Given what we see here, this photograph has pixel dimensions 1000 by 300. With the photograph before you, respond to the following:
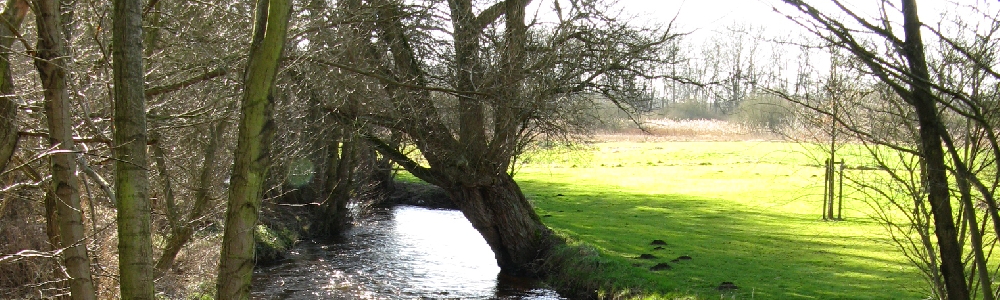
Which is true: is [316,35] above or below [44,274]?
above

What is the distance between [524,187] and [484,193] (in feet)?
56.7

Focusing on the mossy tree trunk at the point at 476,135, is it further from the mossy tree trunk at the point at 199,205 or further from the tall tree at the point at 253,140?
the tall tree at the point at 253,140

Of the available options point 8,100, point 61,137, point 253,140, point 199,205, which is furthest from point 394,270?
point 253,140

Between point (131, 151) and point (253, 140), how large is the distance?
563 mm

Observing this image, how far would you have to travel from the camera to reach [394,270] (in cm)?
1645

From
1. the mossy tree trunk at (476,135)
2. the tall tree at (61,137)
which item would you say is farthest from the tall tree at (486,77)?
the tall tree at (61,137)

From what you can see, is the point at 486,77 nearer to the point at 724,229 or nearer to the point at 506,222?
the point at 506,222

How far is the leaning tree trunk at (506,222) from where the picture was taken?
15.2 metres

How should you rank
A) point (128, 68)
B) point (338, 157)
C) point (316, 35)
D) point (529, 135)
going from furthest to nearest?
point (338, 157)
point (529, 135)
point (316, 35)
point (128, 68)

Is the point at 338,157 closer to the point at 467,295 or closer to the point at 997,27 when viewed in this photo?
the point at 467,295

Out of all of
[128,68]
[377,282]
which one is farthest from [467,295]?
[128,68]

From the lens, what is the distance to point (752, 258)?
15.6m

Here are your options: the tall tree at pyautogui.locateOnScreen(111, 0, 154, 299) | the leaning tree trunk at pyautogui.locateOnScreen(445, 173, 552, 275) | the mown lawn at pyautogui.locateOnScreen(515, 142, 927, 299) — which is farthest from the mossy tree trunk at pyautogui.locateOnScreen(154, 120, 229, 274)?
the mown lawn at pyautogui.locateOnScreen(515, 142, 927, 299)

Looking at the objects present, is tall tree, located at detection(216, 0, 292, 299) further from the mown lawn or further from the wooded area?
the mown lawn
